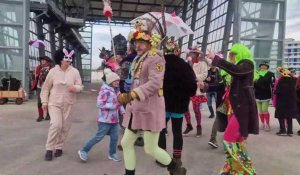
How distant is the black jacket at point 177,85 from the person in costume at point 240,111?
65 centimetres

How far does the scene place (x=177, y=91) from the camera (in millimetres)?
4895

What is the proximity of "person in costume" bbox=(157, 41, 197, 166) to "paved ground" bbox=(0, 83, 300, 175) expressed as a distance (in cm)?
54

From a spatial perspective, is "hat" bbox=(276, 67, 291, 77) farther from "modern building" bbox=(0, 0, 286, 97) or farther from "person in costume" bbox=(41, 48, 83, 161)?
"modern building" bbox=(0, 0, 286, 97)

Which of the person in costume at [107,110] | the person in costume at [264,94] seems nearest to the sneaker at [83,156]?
the person in costume at [107,110]

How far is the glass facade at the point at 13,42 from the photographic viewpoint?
52.9ft

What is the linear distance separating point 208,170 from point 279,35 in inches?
585

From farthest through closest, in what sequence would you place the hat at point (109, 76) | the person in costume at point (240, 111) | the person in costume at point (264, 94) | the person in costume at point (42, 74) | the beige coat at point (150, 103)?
the person in costume at point (42, 74), the person in costume at point (264, 94), the hat at point (109, 76), the person in costume at point (240, 111), the beige coat at point (150, 103)

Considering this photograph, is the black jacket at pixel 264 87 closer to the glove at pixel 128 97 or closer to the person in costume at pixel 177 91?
the person in costume at pixel 177 91

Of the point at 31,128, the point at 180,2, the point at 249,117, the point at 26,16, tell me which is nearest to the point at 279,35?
the point at 26,16

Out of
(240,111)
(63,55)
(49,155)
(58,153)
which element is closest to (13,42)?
(63,55)

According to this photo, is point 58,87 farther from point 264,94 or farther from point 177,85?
point 264,94

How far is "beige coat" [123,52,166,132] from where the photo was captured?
3.76 meters

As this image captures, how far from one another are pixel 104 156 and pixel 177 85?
6.05 feet

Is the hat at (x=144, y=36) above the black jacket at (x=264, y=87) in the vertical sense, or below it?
above
